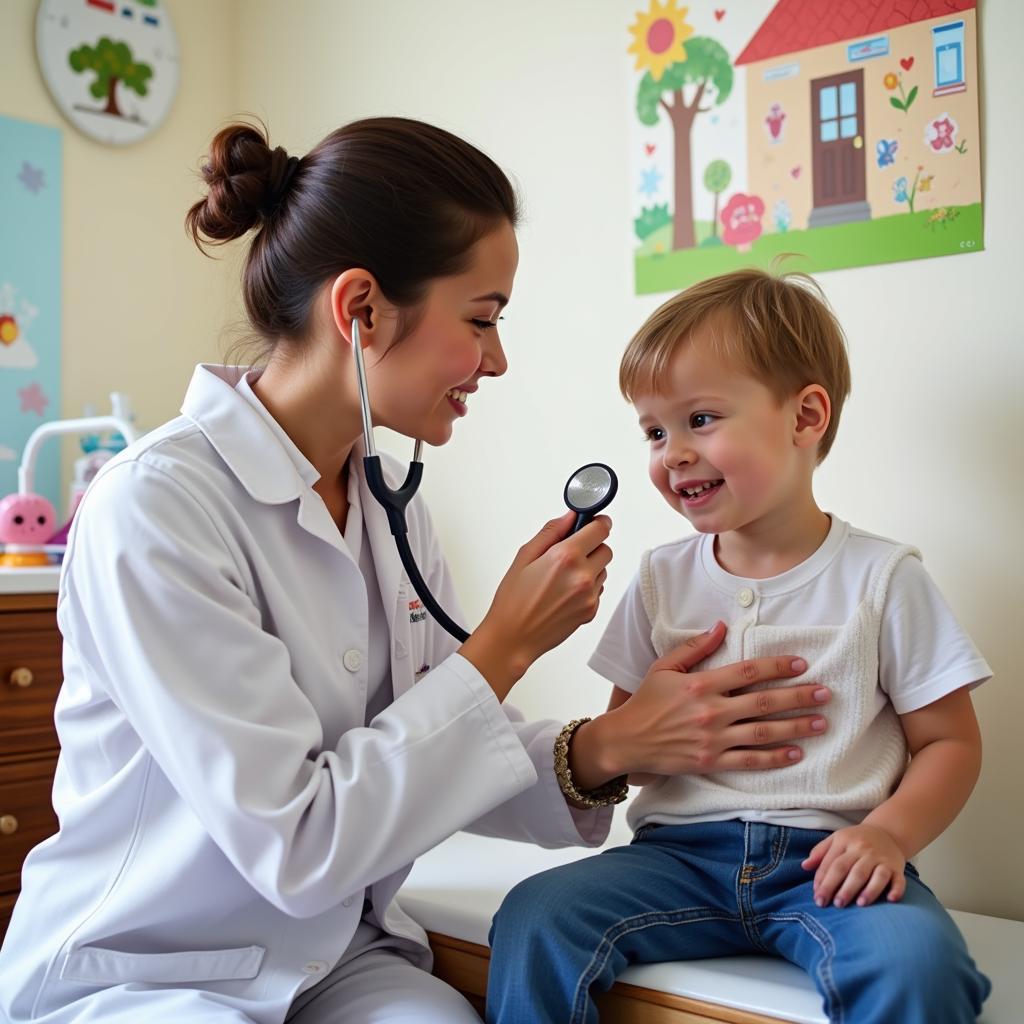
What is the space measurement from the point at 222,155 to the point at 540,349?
79 centimetres

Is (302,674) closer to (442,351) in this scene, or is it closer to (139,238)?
(442,351)

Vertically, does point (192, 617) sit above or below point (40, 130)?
below

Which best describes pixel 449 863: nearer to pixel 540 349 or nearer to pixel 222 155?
pixel 540 349

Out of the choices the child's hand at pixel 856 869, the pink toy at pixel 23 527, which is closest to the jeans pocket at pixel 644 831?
the child's hand at pixel 856 869

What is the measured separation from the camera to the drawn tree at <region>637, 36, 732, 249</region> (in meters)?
1.72

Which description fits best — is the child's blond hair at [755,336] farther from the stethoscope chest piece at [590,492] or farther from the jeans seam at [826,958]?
the jeans seam at [826,958]

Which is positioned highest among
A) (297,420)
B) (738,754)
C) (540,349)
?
(540,349)

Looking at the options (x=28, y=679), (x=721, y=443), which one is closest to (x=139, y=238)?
(x=28, y=679)

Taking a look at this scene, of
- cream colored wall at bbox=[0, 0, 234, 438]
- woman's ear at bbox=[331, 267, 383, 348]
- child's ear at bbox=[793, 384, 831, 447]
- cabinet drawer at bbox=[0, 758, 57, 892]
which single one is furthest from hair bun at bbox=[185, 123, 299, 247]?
cream colored wall at bbox=[0, 0, 234, 438]

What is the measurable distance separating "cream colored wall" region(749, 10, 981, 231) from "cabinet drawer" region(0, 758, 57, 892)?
138 centimetres

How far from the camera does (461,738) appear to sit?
1.12m

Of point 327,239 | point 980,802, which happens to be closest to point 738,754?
point 980,802

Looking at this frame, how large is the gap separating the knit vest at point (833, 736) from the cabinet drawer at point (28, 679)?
1034 mm

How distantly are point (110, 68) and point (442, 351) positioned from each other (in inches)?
58.5
